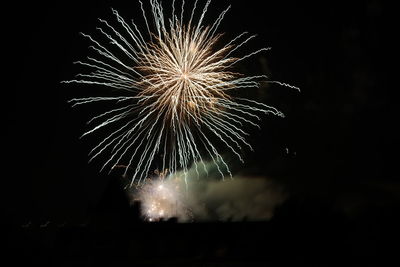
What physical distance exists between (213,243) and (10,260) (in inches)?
401

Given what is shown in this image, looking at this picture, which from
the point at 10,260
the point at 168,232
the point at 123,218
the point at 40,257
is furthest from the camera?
the point at 123,218

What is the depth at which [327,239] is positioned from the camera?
26375 mm

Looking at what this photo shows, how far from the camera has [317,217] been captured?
2750 cm

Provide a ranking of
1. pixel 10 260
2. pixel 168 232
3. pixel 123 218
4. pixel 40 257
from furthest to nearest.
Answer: pixel 123 218 → pixel 168 232 → pixel 40 257 → pixel 10 260

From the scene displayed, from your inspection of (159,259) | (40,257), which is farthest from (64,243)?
(159,259)

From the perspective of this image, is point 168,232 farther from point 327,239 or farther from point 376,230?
point 376,230

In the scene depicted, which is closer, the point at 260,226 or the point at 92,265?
the point at 92,265

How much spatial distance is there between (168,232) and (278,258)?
6080 mm

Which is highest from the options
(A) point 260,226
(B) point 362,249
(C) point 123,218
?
(C) point 123,218

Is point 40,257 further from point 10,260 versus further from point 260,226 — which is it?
point 260,226

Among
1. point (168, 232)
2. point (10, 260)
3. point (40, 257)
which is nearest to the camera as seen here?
point (10, 260)

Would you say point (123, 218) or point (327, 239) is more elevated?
point (123, 218)

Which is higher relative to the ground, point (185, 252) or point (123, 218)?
point (123, 218)

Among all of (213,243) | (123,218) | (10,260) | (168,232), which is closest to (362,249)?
(213,243)
